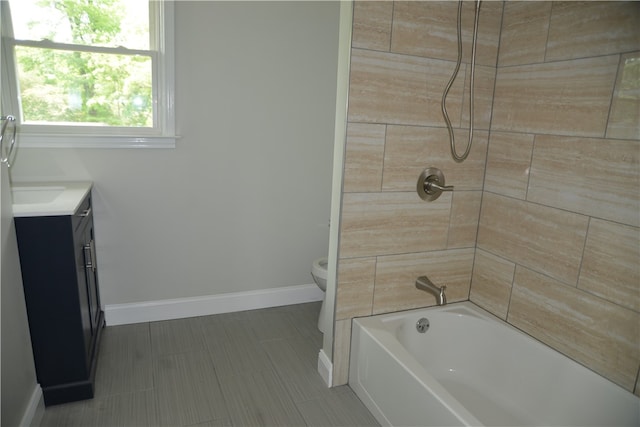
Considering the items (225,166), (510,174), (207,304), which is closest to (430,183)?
(510,174)

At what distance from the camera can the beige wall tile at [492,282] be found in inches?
77.7

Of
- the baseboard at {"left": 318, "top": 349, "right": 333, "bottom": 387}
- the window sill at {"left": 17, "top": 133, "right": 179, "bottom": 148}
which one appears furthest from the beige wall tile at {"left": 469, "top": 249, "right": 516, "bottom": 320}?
the window sill at {"left": 17, "top": 133, "right": 179, "bottom": 148}

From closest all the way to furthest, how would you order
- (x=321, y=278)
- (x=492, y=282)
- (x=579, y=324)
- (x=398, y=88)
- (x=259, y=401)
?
(x=579, y=324), (x=398, y=88), (x=259, y=401), (x=492, y=282), (x=321, y=278)

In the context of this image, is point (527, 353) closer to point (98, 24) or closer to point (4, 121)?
point (4, 121)

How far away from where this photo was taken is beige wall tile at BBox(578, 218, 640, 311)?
1.42 m

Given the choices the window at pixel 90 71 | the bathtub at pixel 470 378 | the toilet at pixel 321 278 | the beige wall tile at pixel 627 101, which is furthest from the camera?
the toilet at pixel 321 278

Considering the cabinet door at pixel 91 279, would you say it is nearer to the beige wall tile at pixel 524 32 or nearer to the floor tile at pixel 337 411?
the floor tile at pixel 337 411

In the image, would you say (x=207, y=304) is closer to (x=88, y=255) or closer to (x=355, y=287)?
(x=88, y=255)

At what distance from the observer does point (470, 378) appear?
1.97 m

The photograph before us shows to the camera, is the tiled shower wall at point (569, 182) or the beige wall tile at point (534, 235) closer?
the tiled shower wall at point (569, 182)

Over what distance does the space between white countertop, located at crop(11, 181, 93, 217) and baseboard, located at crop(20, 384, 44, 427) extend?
2.54 ft

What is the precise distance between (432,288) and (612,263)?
2.44 ft

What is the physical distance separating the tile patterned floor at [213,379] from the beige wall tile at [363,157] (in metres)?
1.02

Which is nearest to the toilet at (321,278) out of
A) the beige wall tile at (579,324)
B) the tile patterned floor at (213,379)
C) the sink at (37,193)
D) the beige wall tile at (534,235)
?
the tile patterned floor at (213,379)
